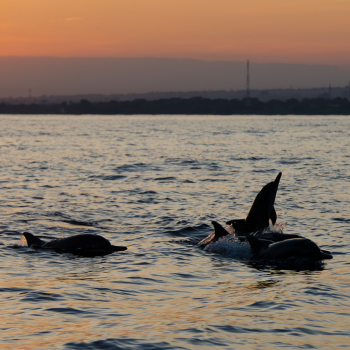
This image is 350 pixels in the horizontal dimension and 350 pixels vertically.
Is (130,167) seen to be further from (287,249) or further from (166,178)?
(287,249)

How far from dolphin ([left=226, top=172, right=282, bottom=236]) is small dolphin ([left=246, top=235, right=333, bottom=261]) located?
1043 mm

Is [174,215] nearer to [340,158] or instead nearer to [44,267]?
[44,267]

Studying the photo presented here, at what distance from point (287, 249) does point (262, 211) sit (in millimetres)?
1937

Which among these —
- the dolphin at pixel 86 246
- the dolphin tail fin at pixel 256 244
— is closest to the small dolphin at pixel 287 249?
the dolphin tail fin at pixel 256 244

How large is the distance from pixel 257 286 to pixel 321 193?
1656 centimetres

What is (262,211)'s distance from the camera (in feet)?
53.4

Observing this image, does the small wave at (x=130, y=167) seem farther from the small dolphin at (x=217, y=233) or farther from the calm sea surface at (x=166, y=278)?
the small dolphin at (x=217, y=233)

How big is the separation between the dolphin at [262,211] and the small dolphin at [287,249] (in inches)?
41.1

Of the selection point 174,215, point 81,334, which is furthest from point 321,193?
point 81,334

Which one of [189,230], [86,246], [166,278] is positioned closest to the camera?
[166,278]

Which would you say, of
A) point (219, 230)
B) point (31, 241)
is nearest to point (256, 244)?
point (219, 230)

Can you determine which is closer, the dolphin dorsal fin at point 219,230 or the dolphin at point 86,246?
the dolphin at point 86,246

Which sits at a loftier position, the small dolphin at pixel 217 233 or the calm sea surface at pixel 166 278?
the small dolphin at pixel 217 233

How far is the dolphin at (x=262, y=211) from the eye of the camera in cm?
1609
